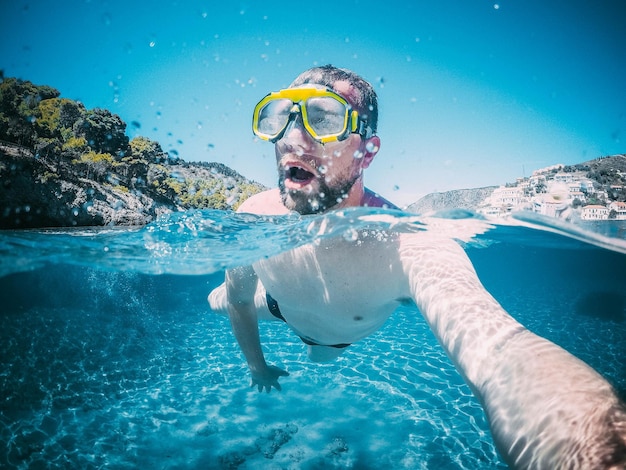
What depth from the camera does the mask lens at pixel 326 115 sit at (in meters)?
3.33

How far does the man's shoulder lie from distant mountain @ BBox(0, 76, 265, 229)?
21379 mm

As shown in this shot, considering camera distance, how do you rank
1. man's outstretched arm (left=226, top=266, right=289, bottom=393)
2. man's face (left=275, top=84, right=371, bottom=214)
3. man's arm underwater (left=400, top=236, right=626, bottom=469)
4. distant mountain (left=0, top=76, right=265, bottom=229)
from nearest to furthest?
1. man's arm underwater (left=400, top=236, right=626, bottom=469)
2. man's face (left=275, top=84, right=371, bottom=214)
3. man's outstretched arm (left=226, top=266, right=289, bottom=393)
4. distant mountain (left=0, top=76, right=265, bottom=229)

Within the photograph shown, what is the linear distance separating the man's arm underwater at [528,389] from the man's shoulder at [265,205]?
3068 millimetres

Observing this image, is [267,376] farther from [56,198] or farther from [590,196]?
[56,198]

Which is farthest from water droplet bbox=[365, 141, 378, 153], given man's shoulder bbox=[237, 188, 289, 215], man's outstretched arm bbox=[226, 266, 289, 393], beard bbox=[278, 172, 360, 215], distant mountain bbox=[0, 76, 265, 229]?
distant mountain bbox=[0, 76, 265, 229]

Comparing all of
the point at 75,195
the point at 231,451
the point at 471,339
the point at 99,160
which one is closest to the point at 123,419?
the point at 231,451

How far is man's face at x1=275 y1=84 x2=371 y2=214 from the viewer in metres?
3.27

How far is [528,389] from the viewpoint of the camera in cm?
126

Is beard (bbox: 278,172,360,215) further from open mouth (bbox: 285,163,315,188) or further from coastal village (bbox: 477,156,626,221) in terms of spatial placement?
coastal village (bbox: 477,156,626,221)

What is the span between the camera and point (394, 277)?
2799 millimetres

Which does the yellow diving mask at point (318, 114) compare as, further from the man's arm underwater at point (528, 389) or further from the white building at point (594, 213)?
the white building at point (594, 213)

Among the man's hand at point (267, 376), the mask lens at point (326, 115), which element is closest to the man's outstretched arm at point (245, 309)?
the man's hand at point (267, 376)

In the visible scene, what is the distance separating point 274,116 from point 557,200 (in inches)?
173

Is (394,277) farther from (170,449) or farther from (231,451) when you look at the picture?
(170,449)
